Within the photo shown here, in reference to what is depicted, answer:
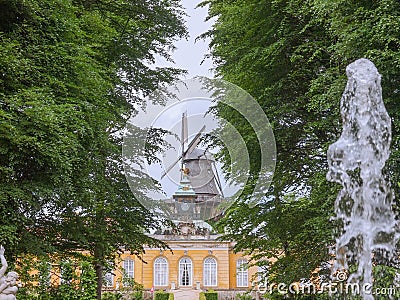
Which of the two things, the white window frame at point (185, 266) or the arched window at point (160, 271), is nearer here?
the arched window at point (160, 271)

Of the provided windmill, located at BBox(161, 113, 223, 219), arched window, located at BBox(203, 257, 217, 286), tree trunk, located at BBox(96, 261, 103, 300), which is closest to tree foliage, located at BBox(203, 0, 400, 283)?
windmill, located at BBox(161, 113, 223, 219)

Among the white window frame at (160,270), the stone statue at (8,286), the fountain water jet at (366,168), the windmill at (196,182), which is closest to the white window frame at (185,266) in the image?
the white window frame at (160,270)

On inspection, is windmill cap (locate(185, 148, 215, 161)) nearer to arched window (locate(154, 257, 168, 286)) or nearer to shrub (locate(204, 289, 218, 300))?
shrub (locate(204, 289, 218, 300))

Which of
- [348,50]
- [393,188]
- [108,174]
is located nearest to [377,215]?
[393,188]

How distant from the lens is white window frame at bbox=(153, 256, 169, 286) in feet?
103

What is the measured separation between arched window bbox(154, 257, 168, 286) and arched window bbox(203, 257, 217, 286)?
2028 millimetres

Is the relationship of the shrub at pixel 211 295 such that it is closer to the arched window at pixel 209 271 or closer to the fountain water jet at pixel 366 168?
the arched window at pixel 209 271

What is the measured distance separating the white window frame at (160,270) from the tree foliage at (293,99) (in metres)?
17.6

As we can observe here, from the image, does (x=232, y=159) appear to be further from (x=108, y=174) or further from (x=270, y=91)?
(x=108, y=174)

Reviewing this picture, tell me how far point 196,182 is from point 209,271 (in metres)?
13.1

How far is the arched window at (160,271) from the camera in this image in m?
31.3

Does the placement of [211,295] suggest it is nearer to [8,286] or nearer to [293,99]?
[293,99]

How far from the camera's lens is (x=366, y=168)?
8.35 m

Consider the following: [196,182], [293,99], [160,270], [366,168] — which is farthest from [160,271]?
[366,168]
